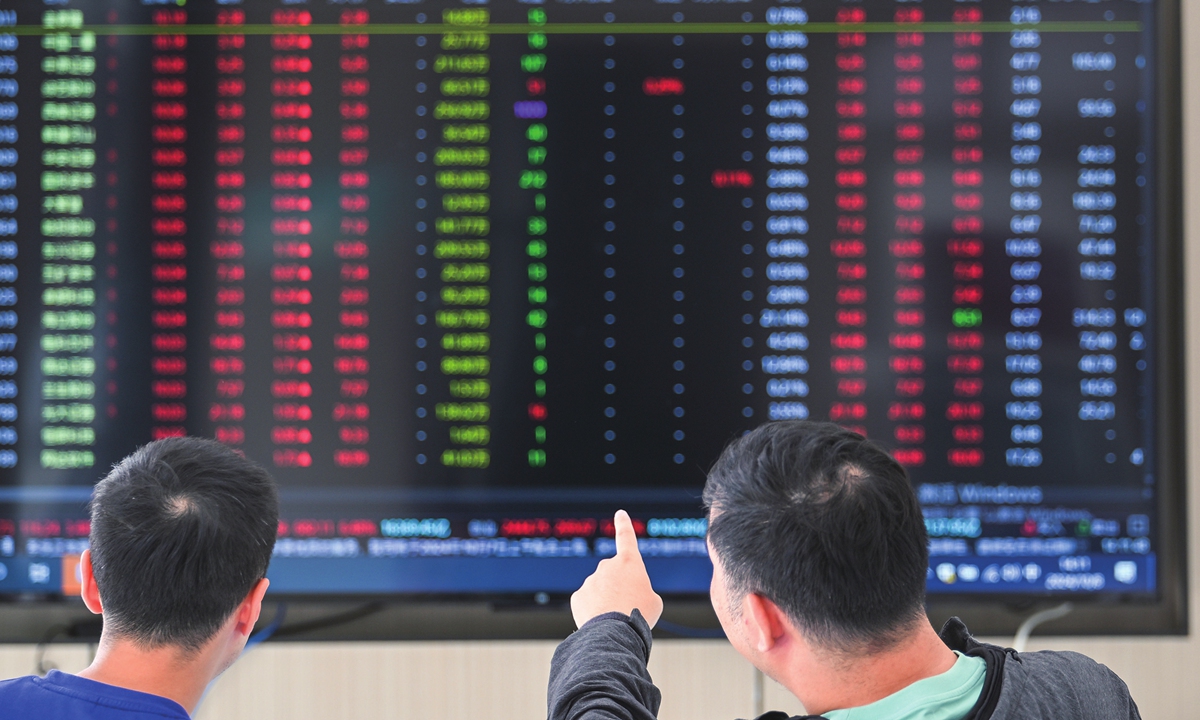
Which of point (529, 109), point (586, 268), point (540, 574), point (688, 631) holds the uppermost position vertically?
point (529, 109)

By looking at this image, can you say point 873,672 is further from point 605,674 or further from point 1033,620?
point 1033,620

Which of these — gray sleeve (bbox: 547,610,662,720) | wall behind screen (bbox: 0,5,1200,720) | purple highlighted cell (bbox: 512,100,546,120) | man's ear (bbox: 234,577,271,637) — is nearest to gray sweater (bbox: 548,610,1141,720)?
gray sleeve (bbox: 547,610,662,720)

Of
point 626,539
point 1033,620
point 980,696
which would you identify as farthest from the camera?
point 1033,620

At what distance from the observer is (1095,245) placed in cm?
157

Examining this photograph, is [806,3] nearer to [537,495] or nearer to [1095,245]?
[1095,245]

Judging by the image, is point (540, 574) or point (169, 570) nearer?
point (169, 570)

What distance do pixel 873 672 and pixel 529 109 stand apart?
1150mm

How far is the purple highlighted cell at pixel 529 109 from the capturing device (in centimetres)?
159

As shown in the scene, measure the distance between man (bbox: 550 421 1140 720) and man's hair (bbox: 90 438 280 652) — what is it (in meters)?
0.40

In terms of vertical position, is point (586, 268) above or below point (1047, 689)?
above

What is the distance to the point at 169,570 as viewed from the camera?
0.90m

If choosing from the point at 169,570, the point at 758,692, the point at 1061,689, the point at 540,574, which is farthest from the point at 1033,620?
the point at 169,570

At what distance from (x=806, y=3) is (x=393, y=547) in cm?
126

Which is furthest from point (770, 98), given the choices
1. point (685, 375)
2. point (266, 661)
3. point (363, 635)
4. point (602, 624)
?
point (266, 661)
